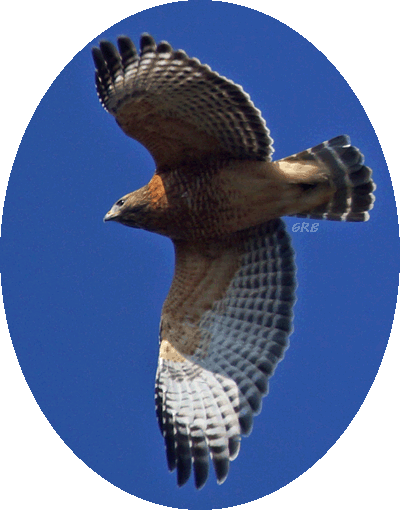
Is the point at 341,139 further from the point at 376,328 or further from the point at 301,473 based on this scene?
the point at 301,473

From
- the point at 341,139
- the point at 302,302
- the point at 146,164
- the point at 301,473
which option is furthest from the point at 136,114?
the point at 301,473

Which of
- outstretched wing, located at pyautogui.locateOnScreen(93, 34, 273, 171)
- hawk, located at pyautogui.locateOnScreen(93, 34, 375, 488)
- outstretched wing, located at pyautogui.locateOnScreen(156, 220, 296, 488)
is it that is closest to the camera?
outstretched wing, located at pyautogui.locateOnScreen(93, 34, 273, 171)

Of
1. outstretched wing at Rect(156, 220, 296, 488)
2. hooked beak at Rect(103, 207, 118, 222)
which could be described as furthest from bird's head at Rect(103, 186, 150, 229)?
outstretched wing at Rect(156, 220, 296, 488)

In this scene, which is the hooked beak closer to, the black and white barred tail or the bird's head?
the bird's head

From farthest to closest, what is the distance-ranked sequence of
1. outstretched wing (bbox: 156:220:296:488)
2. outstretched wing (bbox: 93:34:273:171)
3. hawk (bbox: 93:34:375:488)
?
1. outstretched wing (bbox: 156:220:296:488)
2. hawk (bbox: 93:34:375:488)
3. outstretched wing (bbox: 93:34:273:171)

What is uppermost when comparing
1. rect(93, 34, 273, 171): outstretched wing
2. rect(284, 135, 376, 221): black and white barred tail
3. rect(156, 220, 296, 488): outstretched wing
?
rect(93, 34, 273, 171): outstretched wing

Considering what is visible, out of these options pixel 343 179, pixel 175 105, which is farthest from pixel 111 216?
pixel 343 179

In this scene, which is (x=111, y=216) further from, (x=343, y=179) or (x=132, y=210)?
(x=343, y=179)

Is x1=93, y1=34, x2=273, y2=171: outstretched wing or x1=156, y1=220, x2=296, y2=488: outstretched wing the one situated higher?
x1=93, y1=34, x2=273, y2=171: outstretched wing
